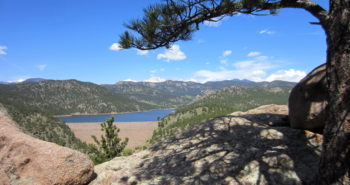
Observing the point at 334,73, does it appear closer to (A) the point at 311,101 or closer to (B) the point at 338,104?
(B) the point at 338,104

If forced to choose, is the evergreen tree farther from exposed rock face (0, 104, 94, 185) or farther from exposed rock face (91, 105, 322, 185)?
exposed rock face (0, 104, 94, 185)

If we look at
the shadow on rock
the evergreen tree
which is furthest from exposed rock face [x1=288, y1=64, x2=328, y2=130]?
the evergreen tree

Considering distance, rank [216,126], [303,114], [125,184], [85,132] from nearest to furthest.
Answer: [125,184]
[303,114]
[216,126]
[85,132]

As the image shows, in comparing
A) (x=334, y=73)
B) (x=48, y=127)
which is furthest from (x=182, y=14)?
(x=48, y=127)

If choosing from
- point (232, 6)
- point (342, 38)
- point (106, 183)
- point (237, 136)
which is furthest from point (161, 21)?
point (106, 183)

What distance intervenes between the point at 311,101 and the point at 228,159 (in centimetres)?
328

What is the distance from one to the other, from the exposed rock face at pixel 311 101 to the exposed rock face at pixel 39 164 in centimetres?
697

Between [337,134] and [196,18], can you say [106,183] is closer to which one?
[196,18]

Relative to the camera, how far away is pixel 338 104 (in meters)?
4.05

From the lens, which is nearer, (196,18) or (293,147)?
(196,18)

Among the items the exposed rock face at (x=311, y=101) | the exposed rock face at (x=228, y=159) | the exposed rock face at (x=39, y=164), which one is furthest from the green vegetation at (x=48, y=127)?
the exposed rock face at (x=311, y=101)

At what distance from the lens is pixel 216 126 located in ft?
29.0

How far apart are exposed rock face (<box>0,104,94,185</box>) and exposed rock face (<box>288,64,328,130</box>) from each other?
274 inches

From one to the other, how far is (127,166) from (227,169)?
353 centimetres
